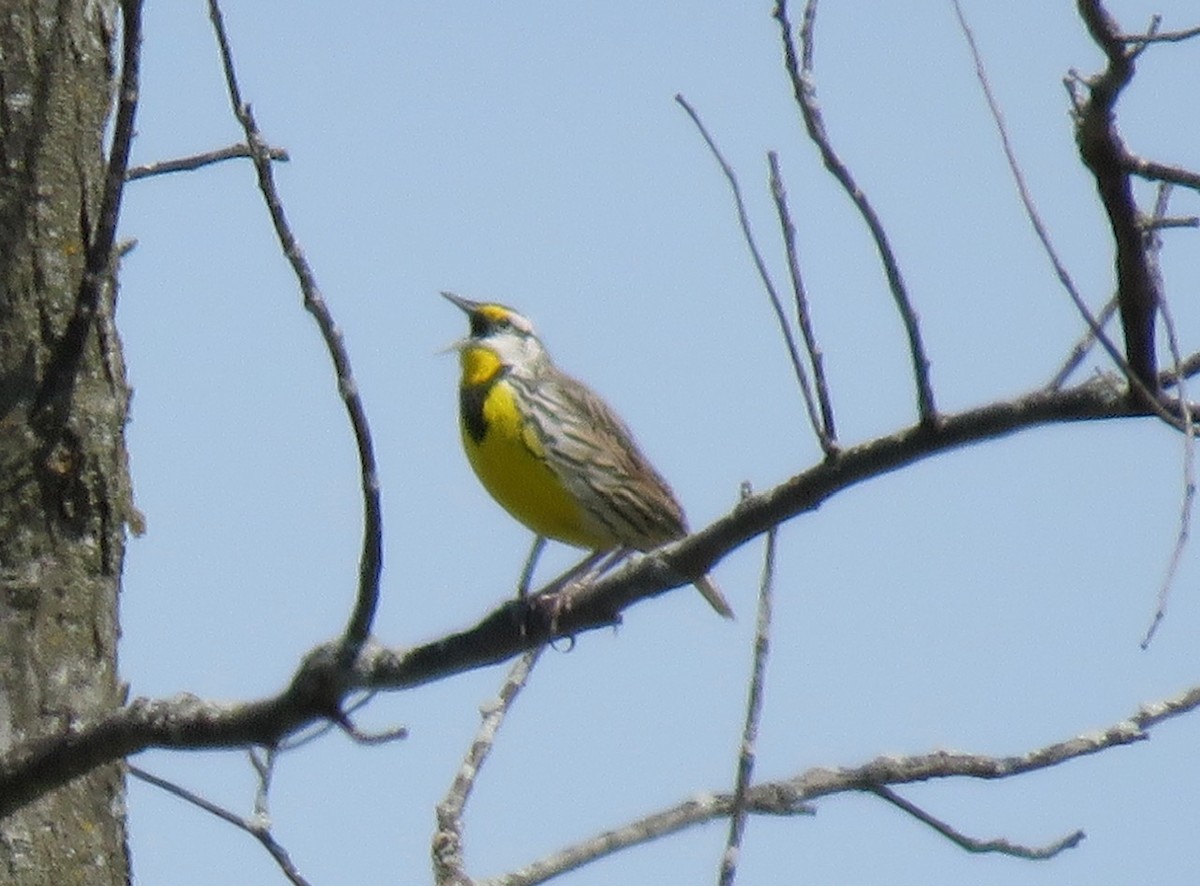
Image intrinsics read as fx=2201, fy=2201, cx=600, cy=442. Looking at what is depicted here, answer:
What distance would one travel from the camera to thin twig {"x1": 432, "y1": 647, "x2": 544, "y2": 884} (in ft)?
16.6

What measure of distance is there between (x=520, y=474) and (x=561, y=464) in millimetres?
175

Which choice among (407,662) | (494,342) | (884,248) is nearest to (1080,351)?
(884,248)

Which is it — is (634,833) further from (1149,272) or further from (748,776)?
(1149,272)

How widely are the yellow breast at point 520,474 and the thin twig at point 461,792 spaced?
3248 millimetres

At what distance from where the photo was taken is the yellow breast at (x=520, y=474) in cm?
870

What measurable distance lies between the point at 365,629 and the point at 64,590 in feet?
3.70

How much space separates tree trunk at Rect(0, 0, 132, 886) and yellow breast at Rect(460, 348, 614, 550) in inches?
145

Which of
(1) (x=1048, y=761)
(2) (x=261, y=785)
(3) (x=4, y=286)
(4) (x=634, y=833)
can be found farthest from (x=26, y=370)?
(1) (x=1048, y=761)

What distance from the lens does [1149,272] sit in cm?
342

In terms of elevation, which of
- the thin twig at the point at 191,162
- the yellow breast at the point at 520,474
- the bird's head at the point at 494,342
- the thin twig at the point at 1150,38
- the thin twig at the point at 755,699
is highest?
the bird's head at the point at 494,342

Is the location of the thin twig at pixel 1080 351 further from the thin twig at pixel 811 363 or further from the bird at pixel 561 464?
the bird at pixel 561 464

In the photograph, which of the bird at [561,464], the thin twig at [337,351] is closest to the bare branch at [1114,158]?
the thin twig at [337,351]

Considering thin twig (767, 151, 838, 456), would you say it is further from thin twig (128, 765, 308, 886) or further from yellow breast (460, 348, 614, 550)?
yellow breast (460, 348, 614, 550)

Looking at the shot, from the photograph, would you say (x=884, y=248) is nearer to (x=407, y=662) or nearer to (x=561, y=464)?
(x=407, y=662)
